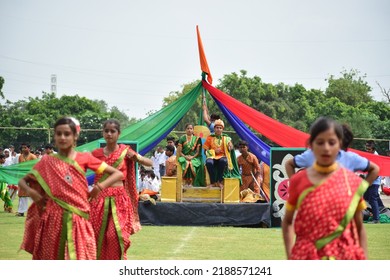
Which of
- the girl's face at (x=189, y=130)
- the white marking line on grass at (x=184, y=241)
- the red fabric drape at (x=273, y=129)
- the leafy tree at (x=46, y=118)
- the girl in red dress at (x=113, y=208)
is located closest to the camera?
the girl in red dress at (x=113, y=208)

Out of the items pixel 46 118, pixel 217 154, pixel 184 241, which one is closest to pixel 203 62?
pixel 217 154

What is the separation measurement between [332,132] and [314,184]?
37 centimetres

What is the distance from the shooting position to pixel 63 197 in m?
7.37

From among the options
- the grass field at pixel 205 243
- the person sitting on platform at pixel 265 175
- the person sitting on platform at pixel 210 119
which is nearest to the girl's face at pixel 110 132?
the grass field at pixel 205 243

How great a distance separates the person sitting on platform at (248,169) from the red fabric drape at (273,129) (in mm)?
909

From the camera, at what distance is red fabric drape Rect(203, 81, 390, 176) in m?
16.9

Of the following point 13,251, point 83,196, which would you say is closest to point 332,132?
point 83,196

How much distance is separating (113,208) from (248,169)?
9.57 meters

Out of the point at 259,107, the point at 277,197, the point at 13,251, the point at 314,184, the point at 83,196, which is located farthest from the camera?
the point at 259,107

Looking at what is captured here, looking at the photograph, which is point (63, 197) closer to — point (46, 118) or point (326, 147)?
point (326, 147)

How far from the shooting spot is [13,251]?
474 inches

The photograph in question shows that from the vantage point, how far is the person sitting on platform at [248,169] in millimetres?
18797

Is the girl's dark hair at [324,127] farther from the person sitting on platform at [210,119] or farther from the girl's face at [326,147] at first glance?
the person sitting on platform at [210,119]
